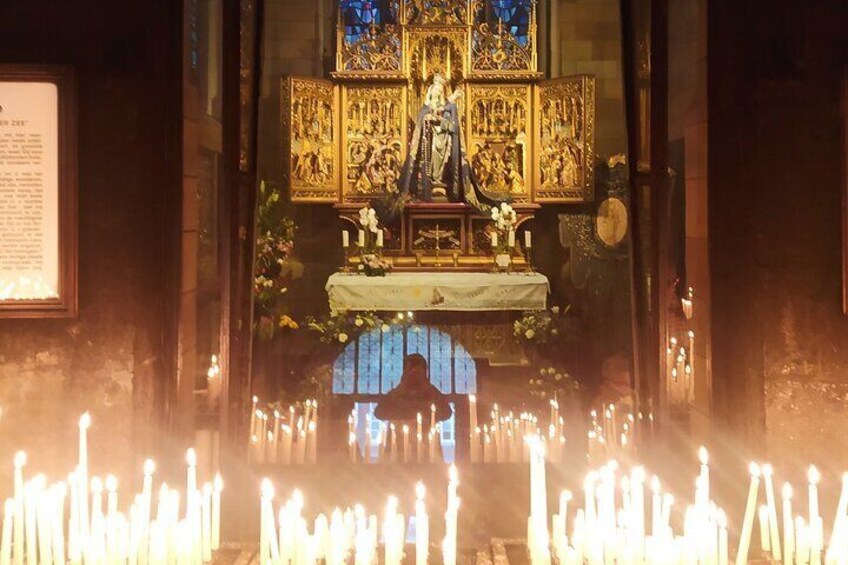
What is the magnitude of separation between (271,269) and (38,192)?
13.2 feet

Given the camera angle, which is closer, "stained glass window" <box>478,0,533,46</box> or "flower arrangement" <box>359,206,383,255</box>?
"flower arrangement" <box>359,206,383,255</box>

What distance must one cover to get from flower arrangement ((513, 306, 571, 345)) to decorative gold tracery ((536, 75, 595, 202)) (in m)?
1.34

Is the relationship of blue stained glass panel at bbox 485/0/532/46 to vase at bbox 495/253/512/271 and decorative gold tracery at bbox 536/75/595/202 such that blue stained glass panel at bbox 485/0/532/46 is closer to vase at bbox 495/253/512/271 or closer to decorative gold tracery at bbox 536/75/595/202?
decorative gold tracery at bbox 536/75/595/202

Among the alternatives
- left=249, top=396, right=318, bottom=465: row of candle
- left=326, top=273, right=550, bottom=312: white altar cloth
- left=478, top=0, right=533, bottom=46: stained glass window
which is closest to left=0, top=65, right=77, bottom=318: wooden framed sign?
left=249, top=396, right=318, bottom=465: row of candle

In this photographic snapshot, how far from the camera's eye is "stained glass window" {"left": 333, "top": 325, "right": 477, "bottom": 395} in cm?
1061

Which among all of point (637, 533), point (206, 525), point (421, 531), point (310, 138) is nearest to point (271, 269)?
point (310, 138)

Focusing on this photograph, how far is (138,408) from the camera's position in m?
5.55

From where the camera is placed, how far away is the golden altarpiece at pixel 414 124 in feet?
37.4

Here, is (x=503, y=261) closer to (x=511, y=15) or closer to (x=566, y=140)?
(x=566, y=140)

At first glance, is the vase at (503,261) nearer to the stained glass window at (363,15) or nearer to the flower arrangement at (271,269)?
the flower arrangement at (271,269)

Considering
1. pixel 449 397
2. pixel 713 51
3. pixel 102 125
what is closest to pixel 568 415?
pixel 449 397

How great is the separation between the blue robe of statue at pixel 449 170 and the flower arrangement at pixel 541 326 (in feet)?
4.54

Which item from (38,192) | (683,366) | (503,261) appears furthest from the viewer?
(503,261)

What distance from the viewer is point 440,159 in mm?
11609
